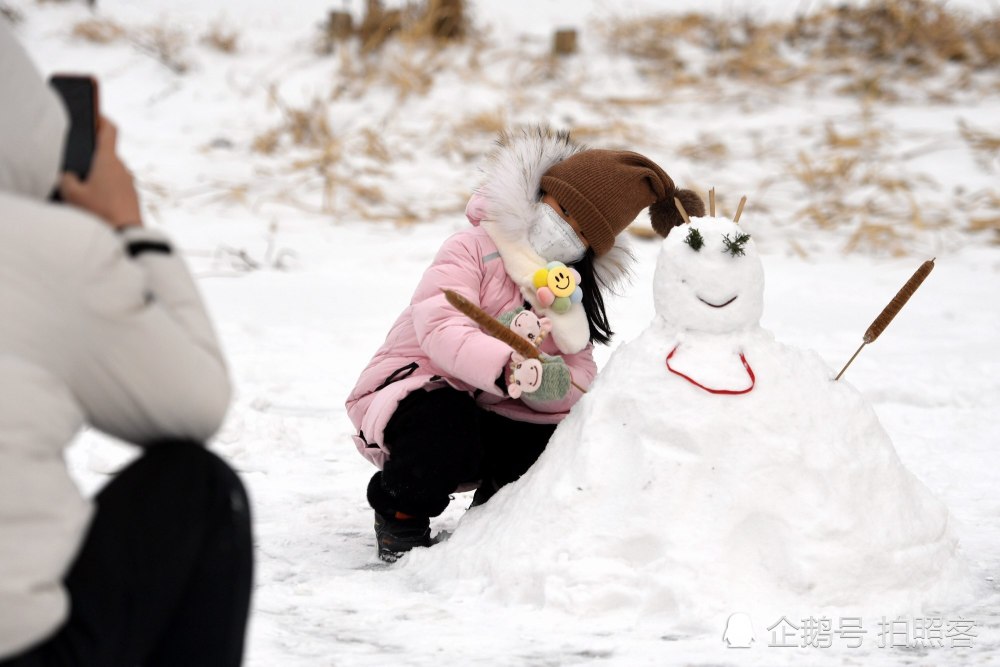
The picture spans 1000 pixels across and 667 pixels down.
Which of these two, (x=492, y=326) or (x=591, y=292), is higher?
(x=492, y=326)

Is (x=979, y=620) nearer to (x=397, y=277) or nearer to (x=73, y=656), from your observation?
(x=73, y=656)

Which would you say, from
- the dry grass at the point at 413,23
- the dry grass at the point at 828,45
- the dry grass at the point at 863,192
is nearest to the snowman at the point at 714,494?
the dry grass at the point at 863,192

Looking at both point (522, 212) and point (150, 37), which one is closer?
point (522, 212)

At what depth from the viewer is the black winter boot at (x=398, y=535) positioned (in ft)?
8.57

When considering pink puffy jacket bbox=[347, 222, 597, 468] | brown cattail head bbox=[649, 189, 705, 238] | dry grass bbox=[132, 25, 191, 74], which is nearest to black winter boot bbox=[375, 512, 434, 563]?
pink puffy jacket bbox=[347, 222, 597, 468]

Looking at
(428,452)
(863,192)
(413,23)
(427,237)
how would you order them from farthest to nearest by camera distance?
(413,23), (863,192), (427,237), (428,452)

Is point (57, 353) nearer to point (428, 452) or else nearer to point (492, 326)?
point (492, 326)

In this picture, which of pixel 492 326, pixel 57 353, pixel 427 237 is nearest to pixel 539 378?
pixel 492 326

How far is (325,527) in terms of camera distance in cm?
286

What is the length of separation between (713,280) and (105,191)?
4.17ft

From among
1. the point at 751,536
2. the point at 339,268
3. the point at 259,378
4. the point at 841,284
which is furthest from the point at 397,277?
the point at 751,536

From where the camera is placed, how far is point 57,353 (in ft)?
3.98

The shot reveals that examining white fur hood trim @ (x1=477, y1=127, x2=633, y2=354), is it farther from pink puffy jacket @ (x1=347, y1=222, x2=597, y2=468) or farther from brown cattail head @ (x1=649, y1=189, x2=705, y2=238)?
brown cattail head @ (x1=649, y1=189, x2=705, y2=238)

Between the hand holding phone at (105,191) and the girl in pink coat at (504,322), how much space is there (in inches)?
45.4
